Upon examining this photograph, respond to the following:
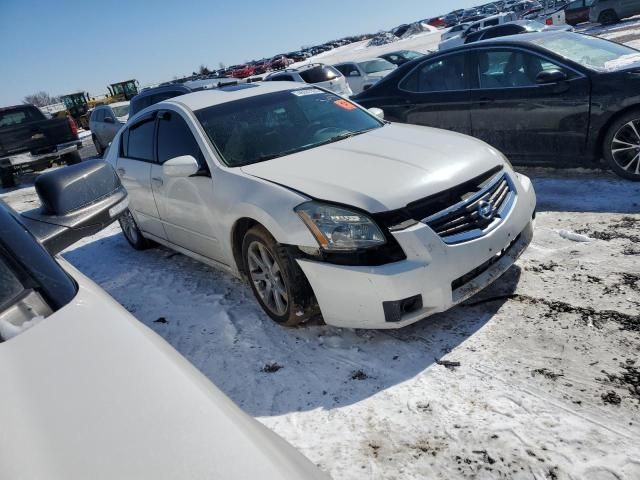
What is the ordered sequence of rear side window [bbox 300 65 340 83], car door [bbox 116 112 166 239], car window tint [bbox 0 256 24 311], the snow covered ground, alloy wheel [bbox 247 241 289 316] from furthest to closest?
rear side window [bbox 300 65 340 83] → car door [bbox 116 112 166 239] → alloy wheel [bbox 247 241 289 316] → the snow covered ground → car window tint [bbox 0 256 24 311]

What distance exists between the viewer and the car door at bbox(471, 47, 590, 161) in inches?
209

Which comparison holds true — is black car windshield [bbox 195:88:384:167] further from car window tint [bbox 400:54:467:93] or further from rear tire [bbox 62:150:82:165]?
rear tire [bbox 62:150:82:165]

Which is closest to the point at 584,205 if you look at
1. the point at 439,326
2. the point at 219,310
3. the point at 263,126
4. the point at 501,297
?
the point at 501,297

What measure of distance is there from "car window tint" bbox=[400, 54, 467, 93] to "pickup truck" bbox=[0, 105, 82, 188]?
9.52m

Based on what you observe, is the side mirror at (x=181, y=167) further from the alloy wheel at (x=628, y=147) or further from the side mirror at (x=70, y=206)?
the alloy wheel at (x=628, y=147)

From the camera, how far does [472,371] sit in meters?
2.80

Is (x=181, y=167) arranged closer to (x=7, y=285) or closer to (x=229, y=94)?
(x=229, y=94)

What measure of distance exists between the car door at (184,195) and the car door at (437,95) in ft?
11.1

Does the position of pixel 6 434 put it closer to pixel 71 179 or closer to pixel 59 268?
pixel 59 268

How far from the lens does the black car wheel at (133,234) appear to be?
582 cm

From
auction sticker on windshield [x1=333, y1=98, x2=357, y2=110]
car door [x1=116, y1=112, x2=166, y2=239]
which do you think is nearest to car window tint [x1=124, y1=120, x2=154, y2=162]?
Result: car door [x1=116, y1=112, x2=166, y2=239]

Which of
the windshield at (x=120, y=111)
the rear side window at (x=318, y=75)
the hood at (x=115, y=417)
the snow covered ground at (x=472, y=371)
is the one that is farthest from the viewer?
the rear side window at (x=318, y=75)

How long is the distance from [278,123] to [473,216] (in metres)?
1.87

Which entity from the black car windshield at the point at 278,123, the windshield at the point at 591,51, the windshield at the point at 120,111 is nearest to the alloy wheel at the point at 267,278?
the black car windshield at the point at 278,123
